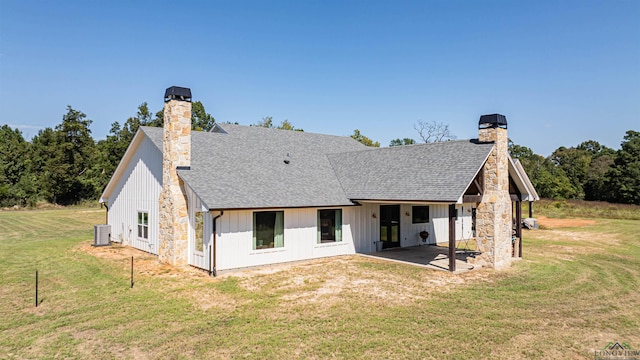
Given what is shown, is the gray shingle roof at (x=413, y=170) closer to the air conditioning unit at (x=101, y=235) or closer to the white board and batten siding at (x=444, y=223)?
the white board and batten siding at (x=444, y=223)

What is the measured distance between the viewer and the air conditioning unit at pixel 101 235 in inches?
717

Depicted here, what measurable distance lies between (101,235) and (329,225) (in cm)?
1103

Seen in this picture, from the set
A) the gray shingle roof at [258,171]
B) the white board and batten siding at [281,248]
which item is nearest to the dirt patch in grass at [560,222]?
the gray shingle roof at [258,171]

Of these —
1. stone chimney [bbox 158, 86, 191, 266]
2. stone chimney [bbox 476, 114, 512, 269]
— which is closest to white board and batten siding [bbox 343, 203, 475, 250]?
stone chimney [bbox 476, 114, 512, 269]

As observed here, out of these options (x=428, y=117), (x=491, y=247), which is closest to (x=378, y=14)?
(x=491, y=247)

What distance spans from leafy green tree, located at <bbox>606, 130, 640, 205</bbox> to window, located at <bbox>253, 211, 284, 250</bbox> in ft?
170

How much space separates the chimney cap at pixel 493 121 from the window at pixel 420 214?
20.2ft

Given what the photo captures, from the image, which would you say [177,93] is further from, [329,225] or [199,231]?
[329,225]

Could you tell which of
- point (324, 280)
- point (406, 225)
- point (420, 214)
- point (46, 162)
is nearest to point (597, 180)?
point (420, 214)

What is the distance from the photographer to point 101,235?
18.4 meters

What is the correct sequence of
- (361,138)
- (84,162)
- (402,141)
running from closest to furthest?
(84,162)
(361,138)
(402,141)

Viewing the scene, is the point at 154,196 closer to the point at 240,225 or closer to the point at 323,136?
the point at 240,225

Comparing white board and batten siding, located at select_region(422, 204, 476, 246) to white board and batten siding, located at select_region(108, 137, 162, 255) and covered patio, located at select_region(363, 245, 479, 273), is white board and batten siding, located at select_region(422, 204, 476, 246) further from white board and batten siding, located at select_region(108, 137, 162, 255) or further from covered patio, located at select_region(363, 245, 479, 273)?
white board and batten siding, located at select_region(108, 137, 162, 255)

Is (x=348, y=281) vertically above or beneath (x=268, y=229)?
beneath
